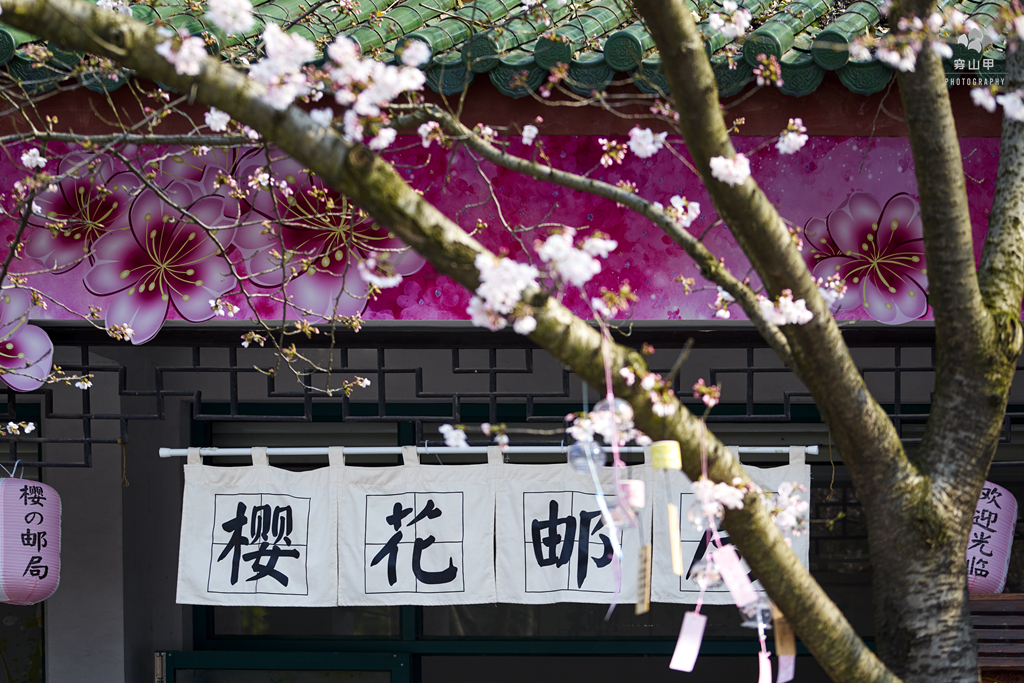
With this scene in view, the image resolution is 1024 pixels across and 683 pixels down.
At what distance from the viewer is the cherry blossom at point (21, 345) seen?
4562mm

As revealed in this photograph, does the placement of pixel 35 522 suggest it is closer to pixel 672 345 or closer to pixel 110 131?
pixel 110 131

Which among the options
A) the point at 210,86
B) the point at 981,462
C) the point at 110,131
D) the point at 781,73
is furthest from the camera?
the point at 110,131

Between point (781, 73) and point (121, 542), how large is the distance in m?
5.39

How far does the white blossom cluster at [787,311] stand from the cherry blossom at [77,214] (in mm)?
3490

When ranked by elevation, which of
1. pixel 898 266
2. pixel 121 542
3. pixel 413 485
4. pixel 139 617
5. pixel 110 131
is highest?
pixel 110 131

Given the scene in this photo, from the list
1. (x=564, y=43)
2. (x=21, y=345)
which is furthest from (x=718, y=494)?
(x=21, y=345)

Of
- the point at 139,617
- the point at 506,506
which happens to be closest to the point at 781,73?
the point at 506,506

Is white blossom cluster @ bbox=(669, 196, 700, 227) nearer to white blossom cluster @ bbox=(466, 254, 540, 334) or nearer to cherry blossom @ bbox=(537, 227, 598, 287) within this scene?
cherry blossom @ bbox=(537, 227, 598, 287)

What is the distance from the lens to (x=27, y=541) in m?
4.78

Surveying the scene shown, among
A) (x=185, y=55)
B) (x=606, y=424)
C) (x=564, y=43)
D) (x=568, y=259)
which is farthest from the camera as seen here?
(x=564, y=43)

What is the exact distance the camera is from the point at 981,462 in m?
2.64

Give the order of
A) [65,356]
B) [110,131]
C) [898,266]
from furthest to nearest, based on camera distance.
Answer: [65,356]
[898,266]
[110,131]

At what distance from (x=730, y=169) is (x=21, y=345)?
4.04m

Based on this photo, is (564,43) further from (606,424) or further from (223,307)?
(223,307)
